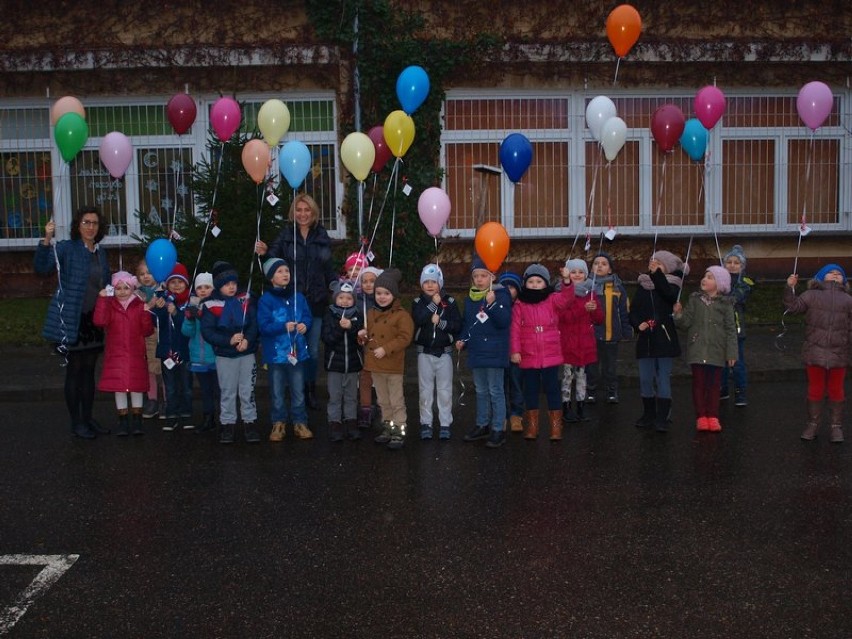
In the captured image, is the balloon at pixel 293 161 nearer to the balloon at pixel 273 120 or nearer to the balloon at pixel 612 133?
the balloon at pixel 273 120

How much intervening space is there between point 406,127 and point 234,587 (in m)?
6.12

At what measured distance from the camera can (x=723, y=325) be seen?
9297 millimetres

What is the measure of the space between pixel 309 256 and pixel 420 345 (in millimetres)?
1639

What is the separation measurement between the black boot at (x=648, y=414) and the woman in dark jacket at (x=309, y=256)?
2981mm

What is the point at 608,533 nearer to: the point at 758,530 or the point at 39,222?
the point at 758,530

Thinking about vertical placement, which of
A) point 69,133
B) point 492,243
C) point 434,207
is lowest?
point 492,243

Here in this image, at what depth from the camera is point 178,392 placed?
385 inches

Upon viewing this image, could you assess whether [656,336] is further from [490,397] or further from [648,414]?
[490,397]

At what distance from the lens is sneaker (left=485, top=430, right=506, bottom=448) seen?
8703mm

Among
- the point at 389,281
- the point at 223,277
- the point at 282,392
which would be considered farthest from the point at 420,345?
the point at 223,277

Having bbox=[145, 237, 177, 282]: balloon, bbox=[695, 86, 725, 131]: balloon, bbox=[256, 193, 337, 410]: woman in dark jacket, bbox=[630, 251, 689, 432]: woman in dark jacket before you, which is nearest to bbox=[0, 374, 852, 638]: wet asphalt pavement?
bbox=[630, 251, 689, 432]: woman in dark jacket

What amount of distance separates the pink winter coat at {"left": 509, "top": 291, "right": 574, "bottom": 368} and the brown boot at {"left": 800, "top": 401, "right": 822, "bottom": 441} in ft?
6.77

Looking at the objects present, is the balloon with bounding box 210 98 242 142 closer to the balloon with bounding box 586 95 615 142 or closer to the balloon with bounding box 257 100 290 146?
the balloon with bounding box 257 100 290 146

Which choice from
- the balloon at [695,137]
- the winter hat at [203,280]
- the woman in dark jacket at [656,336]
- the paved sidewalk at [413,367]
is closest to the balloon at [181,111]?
the winter hat at [203,280]
